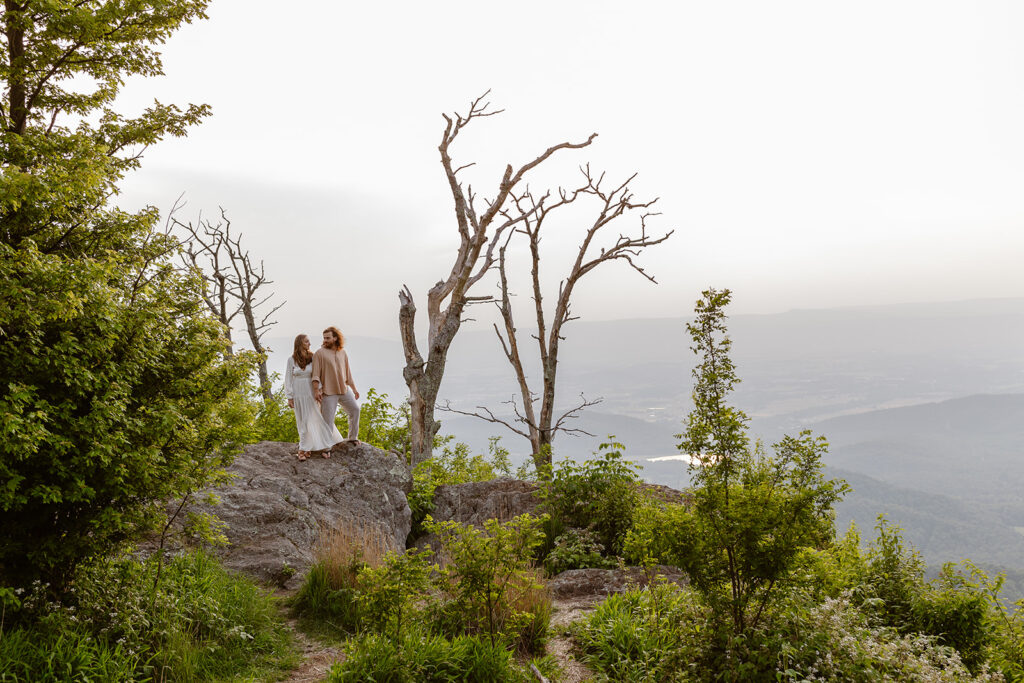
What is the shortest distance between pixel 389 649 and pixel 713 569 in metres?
2.41

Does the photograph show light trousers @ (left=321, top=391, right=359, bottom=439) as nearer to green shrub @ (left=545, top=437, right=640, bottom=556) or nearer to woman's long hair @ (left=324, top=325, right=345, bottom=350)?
woman's long hair @ (left=324, top=325, right=345, bottom=350)

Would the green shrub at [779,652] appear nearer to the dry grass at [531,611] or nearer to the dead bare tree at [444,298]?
the dry grass at [531,611]

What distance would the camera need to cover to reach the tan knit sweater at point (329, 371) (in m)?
9.57

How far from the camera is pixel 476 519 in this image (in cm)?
968

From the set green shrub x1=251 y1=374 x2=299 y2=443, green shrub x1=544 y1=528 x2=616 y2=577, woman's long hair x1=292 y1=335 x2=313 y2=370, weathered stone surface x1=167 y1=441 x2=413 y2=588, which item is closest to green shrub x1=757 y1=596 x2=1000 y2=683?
green shrub x1=544 y1=528 x2=616 y2=577

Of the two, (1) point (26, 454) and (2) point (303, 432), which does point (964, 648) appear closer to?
(1) point (26, 454)

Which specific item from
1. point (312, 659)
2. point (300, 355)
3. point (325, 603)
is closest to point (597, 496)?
point (325, 603)

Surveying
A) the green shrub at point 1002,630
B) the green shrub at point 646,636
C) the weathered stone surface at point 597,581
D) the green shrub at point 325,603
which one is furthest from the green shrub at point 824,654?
the green shrub at point 325,603

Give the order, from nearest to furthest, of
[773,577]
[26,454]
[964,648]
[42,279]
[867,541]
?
[26,454] < [42,279] < [773,577] < [964,648] < [867,541]

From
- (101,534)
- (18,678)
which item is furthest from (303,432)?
(18,678)

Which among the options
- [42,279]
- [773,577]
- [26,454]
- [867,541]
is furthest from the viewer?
[867,541]

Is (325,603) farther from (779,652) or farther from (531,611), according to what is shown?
(779,652)

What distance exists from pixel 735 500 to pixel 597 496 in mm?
4752

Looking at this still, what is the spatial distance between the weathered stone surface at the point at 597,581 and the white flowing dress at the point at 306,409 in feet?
15.0
